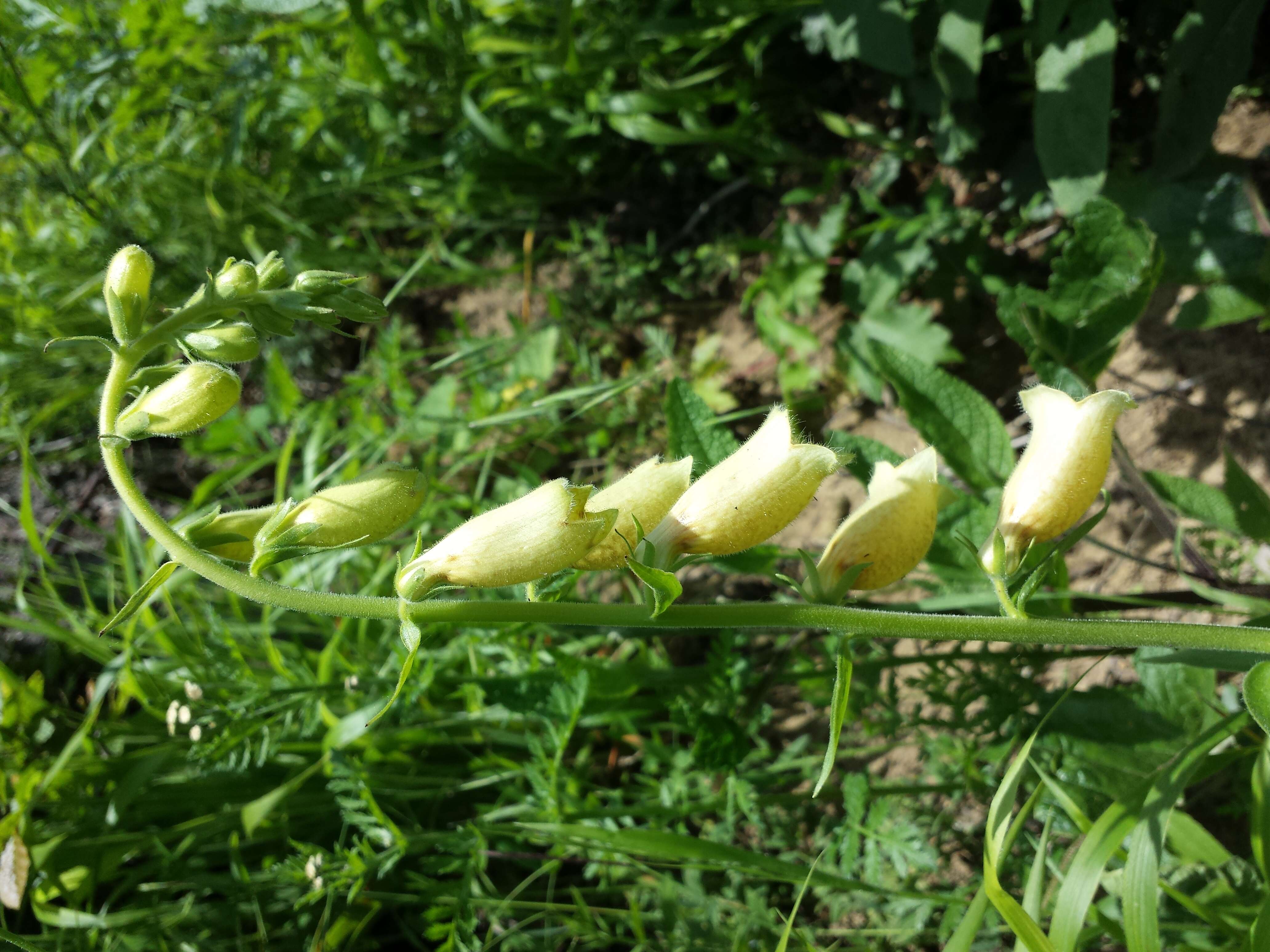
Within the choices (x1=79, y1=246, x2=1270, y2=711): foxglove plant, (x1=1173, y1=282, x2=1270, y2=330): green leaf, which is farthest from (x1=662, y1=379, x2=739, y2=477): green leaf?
(x1=1173, y1=282, x2=1270, y2=330): green leaf

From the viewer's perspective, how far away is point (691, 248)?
3.13 metres

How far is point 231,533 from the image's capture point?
105 cm

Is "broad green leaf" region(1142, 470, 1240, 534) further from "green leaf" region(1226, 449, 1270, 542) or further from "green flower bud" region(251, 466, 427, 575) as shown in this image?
"green flower bud" region(251, 466, 427, 575)

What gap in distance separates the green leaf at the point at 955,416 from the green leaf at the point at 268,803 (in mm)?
1499

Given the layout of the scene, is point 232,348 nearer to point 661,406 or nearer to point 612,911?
point 612,911

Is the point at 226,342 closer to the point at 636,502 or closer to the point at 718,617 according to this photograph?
the point at 636,502

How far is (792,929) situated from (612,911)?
0.43 m

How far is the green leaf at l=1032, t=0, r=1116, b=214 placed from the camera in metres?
1.72

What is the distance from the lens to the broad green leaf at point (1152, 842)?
1.22m

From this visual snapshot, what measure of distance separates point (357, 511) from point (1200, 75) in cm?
182

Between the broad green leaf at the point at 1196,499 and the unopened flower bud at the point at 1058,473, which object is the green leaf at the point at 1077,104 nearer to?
the broad green leaf at the point at 1196,499

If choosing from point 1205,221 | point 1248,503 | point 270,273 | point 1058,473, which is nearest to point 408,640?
point 270,273

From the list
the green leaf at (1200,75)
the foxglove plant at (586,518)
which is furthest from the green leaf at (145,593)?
the green leaf at (1200,75)

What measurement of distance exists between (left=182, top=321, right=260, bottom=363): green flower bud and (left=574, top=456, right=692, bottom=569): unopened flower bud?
1.55 feet
